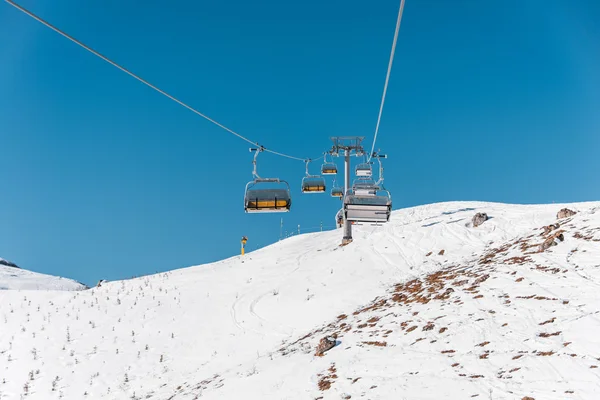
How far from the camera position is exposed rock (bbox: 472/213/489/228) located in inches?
1003

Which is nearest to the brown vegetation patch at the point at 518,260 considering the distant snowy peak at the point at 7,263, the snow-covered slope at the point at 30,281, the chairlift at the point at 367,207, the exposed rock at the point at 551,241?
the exposed rock at the point at 551,241

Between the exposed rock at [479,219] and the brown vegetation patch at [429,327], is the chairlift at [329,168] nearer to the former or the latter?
the exposed rock at [479,219]

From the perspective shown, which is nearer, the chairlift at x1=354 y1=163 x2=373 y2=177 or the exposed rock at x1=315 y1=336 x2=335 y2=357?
the exposed rock at x1=315 y1=336 x2=335 y2=357

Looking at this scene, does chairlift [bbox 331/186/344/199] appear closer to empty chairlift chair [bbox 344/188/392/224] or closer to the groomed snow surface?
the groomed snow surface

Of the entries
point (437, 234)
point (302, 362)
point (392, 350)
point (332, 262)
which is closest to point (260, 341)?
point (302, 362)

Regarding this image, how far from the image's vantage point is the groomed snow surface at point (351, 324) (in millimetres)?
9203

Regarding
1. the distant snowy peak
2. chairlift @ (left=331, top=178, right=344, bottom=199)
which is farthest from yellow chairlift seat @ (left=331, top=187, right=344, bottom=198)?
the distant snowy peak

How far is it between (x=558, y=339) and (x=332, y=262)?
15.8 m

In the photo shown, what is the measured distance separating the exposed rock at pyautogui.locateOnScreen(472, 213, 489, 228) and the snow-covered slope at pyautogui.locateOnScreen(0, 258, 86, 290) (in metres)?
29.5

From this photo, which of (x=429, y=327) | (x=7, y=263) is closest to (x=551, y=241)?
(x=429, y=327)

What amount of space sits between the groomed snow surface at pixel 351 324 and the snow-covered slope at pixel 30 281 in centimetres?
1795

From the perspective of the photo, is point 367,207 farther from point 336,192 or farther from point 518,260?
point 336,192

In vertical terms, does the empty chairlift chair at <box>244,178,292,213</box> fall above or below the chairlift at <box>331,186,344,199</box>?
below

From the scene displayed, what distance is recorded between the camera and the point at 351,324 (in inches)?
573
